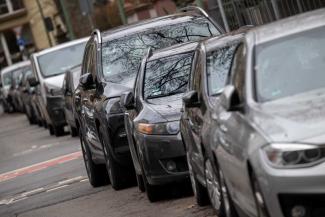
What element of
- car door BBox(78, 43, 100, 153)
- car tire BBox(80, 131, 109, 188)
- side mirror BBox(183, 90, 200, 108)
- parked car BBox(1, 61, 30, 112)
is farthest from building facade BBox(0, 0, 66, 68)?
side mirror BBox(183, 90, 200, 108)

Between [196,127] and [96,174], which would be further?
[96,174]

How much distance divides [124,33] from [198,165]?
4.94m

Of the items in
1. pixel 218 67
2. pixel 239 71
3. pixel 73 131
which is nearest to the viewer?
pixel 239 71

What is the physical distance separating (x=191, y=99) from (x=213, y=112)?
553mm

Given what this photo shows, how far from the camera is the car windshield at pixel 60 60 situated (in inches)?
1118

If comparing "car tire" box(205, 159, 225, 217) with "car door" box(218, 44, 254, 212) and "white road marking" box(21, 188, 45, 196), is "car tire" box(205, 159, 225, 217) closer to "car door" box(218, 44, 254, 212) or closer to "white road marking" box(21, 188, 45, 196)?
"car door" box(218, 44, 254, 212)

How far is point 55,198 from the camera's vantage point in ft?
51.7

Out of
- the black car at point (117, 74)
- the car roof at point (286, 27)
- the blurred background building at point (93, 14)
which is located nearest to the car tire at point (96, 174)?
the black car at point (117, 74)

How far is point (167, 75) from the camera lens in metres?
13.6

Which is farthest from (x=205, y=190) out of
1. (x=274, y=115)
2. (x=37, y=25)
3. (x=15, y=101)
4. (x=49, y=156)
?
(x=37, y=25)

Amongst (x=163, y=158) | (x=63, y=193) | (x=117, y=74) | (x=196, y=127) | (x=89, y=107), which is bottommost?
(x=63, y=193)

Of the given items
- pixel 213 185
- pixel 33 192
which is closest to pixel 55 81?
pixel 33 192

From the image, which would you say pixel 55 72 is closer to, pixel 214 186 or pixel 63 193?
pixel 63 193

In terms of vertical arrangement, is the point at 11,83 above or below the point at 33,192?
below
